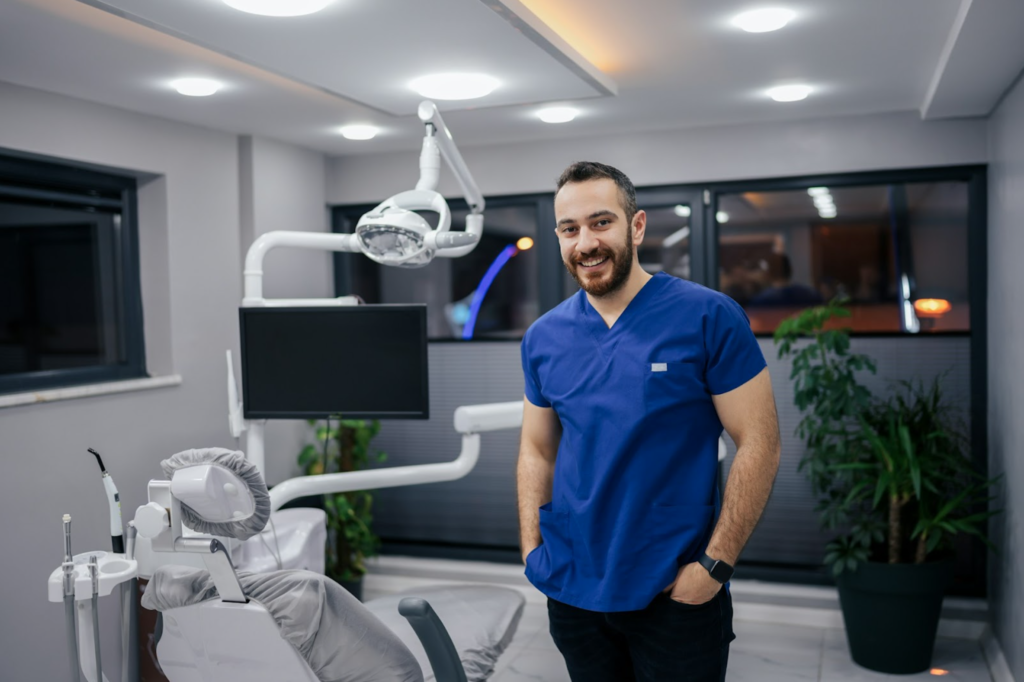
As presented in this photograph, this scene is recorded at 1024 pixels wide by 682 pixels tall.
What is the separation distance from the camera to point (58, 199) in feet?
10.6

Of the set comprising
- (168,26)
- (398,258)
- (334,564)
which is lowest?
(334,564)

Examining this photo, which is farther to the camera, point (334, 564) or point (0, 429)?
point (334, 564)

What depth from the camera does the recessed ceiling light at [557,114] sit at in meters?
3.42

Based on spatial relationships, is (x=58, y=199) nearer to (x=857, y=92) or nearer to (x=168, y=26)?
(x=168, y=26)

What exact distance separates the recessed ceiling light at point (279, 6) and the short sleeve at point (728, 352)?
3.74ft

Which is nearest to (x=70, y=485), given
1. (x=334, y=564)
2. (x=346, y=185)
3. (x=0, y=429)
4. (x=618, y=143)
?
(x=0, y=429)

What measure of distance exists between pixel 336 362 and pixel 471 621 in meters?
0.91

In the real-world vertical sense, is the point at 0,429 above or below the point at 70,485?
above

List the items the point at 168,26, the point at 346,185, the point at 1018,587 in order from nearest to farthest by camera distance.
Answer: the point at 168,26
the point at 1018,587
the point at 346,185

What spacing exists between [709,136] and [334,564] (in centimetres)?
249

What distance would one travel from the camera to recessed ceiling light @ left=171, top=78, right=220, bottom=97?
9.46 ft

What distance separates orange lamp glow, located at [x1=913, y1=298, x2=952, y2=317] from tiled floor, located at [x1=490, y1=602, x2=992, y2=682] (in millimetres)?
1319

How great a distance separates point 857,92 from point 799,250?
32.8 inches

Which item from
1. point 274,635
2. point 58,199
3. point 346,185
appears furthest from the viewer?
point 346,185
